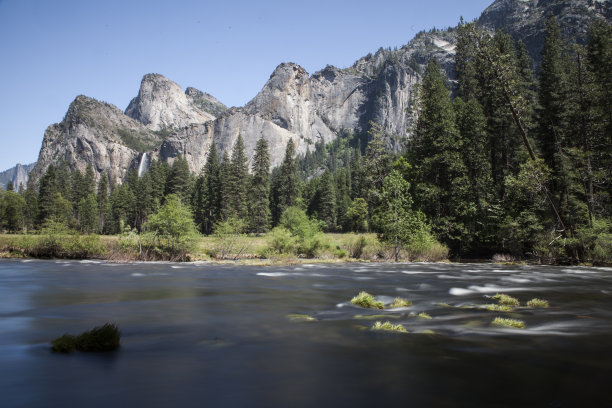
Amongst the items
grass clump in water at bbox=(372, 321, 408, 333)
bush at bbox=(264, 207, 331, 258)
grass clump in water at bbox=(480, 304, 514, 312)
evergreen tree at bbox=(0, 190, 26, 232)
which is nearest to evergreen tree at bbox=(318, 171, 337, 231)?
bush at bbox=(264, 207, 331, 258)

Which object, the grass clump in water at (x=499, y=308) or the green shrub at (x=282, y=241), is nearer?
the grass clump in water at (x=499, y=308)

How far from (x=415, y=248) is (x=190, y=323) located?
87.6ft

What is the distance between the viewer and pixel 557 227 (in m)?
29.1

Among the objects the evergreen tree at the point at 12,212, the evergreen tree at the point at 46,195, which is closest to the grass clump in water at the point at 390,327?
the evergreen tree at the point at 46,195

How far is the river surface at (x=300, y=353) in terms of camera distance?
527 cm

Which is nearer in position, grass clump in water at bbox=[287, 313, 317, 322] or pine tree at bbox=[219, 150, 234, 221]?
grass clump in water at bbox=[287, 313, 317, 322]

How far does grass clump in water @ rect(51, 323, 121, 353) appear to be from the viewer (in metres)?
7.39

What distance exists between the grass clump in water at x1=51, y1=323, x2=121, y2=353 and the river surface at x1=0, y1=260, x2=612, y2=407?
24 cm

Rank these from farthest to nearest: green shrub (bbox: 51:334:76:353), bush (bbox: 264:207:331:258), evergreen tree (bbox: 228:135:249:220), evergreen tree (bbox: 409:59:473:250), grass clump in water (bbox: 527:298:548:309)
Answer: evergreen tree (bbox: 228:135:249:220), bush (bbox: 264:207:331:258), evergreen tree (bbox: 409:59:473:250), grass clump in water (bbox: 527:298:548:309), green shrub (bbox: 51:334:76:353)

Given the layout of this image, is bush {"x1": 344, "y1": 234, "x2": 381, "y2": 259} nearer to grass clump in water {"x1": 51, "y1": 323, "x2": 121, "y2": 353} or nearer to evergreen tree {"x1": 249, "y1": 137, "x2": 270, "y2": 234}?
grass clump in water {"x1": 51, "y1": 323, "x2": 121, "y2": 353}

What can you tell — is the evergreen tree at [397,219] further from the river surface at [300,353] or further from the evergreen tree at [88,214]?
the evergreen tree at [88,214]

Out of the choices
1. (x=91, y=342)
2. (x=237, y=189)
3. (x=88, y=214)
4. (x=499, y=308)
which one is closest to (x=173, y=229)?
(x=91, y=342)

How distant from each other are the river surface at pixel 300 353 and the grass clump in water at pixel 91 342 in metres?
0.24

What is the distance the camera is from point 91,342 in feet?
24.7
